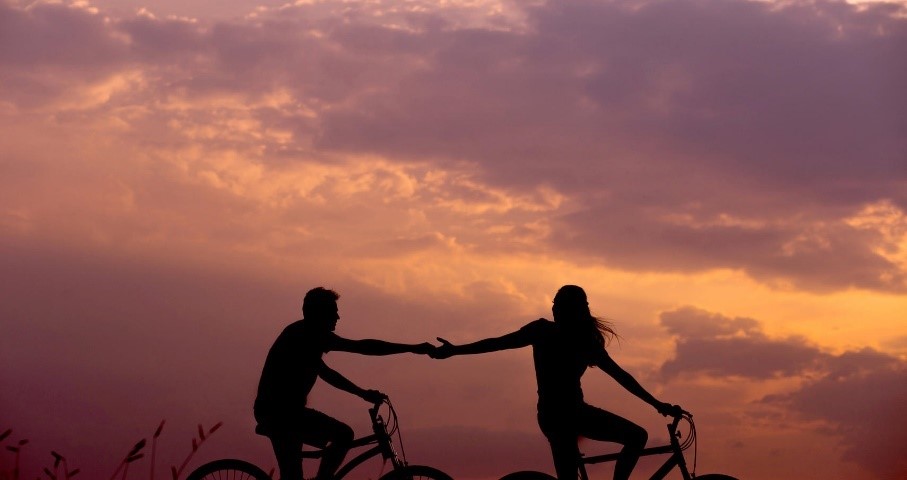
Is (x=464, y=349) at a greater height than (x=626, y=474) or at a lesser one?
greater

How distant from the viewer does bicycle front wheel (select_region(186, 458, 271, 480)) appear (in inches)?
438

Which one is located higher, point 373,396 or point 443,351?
point 443,351

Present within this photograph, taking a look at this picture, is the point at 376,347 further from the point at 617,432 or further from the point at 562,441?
the point at 617,432

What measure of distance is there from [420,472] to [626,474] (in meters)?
2.16

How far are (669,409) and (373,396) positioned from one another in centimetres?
314

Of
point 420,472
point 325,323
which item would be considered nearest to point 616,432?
point 420,472

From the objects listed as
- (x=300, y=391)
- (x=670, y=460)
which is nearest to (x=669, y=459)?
(x=670, y=460)

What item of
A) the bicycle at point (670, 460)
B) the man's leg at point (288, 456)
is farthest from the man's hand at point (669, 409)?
the man's leg at point (288, 456)

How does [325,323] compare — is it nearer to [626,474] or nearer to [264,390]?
[264,390]

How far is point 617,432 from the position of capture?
357 inches

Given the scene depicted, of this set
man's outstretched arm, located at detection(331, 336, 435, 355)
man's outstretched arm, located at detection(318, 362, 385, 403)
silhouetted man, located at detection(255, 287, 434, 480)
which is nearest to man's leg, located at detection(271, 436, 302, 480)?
silhouetted man, located at detection(255, 287, 434, 480)

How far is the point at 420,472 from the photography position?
32.8 ft

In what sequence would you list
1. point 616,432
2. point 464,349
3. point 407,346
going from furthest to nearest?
point 407,346
point 464,349
point 616,432

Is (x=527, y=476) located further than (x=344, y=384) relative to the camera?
No
